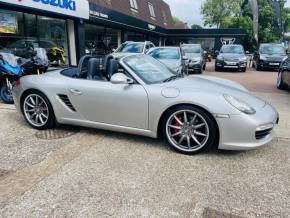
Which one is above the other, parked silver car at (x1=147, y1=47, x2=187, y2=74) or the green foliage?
the green foliage

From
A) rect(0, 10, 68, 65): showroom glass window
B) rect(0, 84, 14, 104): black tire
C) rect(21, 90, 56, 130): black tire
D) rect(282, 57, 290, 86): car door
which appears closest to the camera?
rect(21, 90, 56, 130): black tire

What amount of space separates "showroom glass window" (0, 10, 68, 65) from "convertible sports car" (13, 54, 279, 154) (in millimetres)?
6997

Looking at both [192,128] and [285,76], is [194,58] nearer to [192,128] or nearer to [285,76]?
[285,76]

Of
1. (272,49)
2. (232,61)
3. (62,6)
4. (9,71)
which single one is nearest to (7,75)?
(9,71)

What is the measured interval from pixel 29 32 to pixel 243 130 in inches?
457

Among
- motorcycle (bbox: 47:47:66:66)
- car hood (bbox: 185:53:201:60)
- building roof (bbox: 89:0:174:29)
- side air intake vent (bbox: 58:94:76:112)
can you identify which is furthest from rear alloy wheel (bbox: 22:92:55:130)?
building roof (bbox: 89:0:174:29)

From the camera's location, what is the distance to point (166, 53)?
10961 mm

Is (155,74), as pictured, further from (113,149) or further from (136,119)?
(113,149)

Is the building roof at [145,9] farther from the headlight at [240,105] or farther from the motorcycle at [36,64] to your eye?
the headlight at [240,105]

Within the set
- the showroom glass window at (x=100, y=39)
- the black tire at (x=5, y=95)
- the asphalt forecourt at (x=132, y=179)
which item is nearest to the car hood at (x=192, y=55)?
the showroom glass window at (x=100, y=39)

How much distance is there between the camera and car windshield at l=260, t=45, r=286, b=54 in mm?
17562

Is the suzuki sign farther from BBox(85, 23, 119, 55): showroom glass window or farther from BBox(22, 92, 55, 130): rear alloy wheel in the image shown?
BBox(22, 92, 55, 130): rear alloy wheel

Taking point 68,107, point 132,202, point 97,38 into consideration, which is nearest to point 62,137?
point 68,107

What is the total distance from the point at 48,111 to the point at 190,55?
11355 mm
